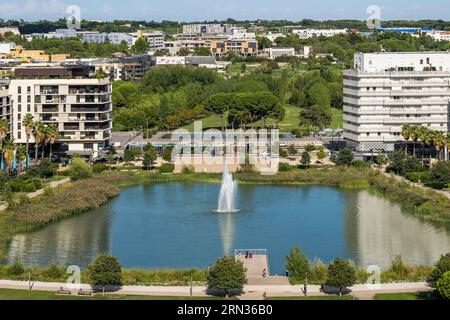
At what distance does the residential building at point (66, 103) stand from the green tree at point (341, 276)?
86.8 ft

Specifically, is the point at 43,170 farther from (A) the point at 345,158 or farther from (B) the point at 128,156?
(A) the point at 345,158

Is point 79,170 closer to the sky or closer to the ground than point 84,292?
closer to the sky

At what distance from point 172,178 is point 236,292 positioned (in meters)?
20.9

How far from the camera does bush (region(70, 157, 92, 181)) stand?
40722 mm

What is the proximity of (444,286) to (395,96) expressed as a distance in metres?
26.1

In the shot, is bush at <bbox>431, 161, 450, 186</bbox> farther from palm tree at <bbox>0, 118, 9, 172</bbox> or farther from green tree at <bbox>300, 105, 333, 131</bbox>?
green tree at <bbox>300, 105, 333, 131</bbox>

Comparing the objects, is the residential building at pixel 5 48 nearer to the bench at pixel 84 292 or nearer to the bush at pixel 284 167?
the bush at pixel 284 167

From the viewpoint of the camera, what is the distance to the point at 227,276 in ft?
70.8

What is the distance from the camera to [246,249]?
2702 cm

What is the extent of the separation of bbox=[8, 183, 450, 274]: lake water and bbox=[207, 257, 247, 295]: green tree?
3.63 metres

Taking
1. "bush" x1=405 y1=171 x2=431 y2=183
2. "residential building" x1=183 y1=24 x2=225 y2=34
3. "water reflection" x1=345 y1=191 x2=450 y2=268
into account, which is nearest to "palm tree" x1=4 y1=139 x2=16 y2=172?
"water reflection" x1=345 y1=191 x2=450 y2=268

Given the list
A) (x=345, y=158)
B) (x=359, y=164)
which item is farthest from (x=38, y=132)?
(x=359, y=164)
